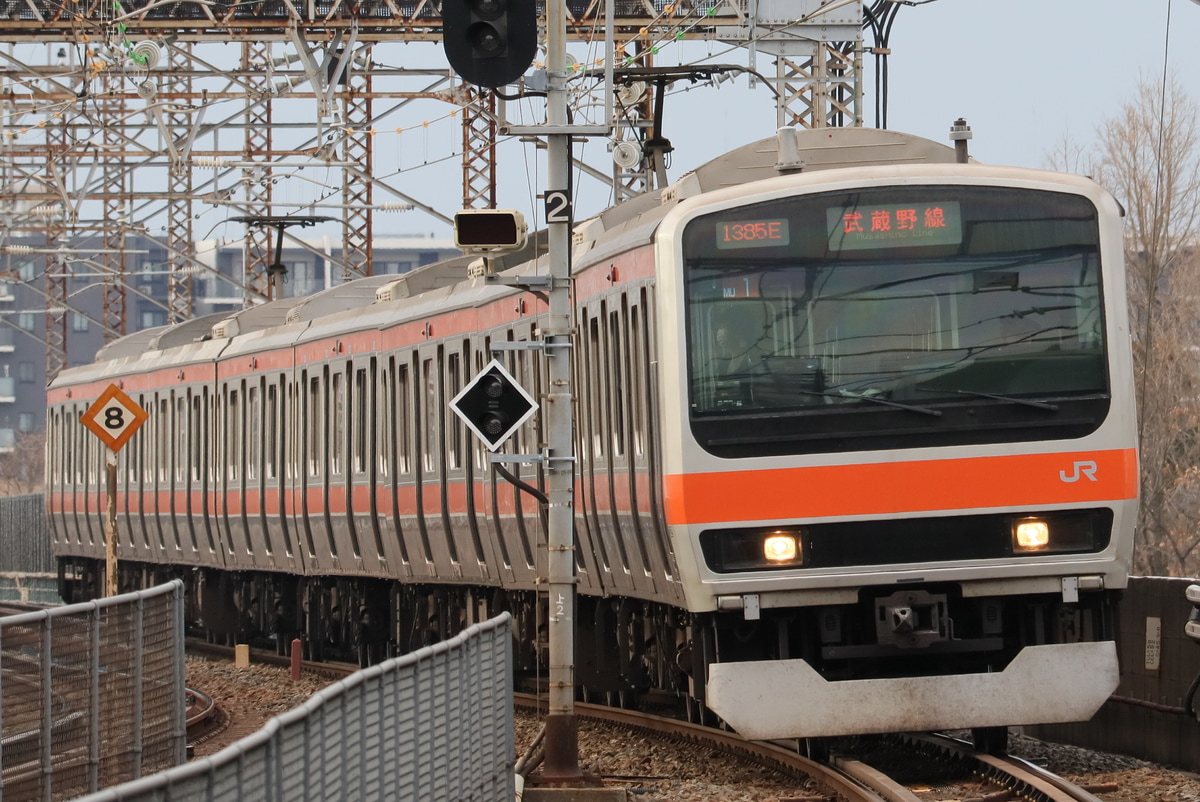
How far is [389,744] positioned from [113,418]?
12.6m

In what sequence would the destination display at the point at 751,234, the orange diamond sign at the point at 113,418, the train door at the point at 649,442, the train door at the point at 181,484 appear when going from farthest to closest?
the train door at the point at 181,484 < the orange diamond sign at the point at 113,418 < the train door at the point at 649,442 < the destination display at the point at 751,234

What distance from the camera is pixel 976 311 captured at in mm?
11070

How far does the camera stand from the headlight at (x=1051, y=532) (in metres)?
11.1

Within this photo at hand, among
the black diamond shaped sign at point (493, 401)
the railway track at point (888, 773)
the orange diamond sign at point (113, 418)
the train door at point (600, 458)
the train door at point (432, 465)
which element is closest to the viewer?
the railway track at point (888, 773)

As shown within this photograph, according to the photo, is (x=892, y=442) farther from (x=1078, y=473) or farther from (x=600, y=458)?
(x=600, y=458)

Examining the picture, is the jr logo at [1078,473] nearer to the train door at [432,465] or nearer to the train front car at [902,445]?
the train front car at [902,445]

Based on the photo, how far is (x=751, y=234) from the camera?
11.1 meters

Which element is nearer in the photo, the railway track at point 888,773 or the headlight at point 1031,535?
the railway track at point 888,773

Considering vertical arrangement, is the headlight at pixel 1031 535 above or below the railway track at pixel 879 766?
above

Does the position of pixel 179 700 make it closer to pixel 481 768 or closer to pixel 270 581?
pixel 481 768

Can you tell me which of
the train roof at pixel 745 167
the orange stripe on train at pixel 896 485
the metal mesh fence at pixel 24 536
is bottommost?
the metal mesh fence at pixel 24 536

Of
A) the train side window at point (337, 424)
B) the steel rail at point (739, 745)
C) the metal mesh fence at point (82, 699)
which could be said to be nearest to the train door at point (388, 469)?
the train side window at point (337, 424)

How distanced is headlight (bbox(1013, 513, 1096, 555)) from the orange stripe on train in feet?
0.35

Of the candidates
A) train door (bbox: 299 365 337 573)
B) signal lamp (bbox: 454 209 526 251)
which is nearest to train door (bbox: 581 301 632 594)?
signal lamp (bbox: 454 209 526 251)
